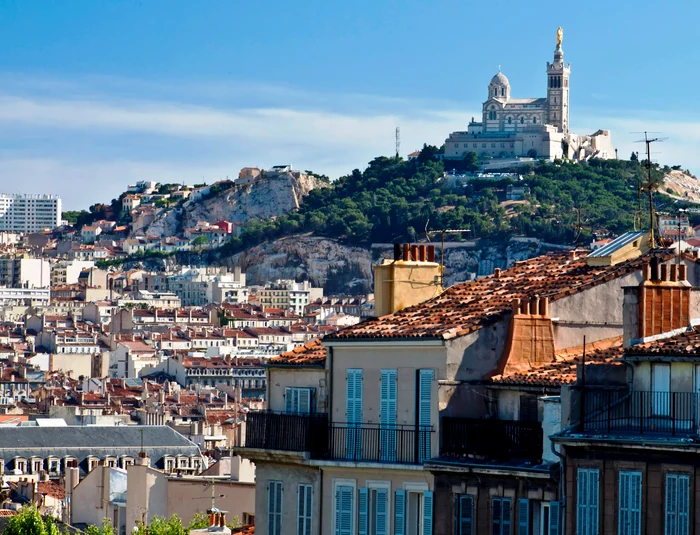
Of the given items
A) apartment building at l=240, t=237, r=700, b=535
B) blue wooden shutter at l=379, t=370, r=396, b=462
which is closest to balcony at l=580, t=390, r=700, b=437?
apartment building at l=240, t=237, r=700, b=535

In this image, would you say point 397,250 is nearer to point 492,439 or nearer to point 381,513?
point 381,513

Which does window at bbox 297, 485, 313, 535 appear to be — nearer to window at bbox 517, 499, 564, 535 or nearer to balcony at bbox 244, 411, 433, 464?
balcony at bbox 244, 411, 433, 464

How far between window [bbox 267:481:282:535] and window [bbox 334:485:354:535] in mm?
1379

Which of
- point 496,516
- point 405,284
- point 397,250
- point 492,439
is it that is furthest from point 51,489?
point 496,516

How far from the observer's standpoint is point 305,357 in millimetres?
27391

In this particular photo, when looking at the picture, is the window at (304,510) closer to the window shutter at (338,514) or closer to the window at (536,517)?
the window shutter at (338,514)

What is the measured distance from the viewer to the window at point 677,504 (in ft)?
65.7

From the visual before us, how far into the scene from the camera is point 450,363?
24.4m

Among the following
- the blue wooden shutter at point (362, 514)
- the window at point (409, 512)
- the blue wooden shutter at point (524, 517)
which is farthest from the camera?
the blue wooden shutter at point (362, 514)

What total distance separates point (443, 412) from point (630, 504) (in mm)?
4145

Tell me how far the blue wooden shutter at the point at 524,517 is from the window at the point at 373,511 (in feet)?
8.06

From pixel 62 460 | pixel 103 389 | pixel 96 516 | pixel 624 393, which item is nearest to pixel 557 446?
pixel 624 393

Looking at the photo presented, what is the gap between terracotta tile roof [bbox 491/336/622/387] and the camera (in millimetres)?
23062

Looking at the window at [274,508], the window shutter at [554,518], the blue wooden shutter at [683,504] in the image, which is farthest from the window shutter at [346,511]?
the blue wooden shutter at [683,504]
